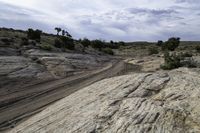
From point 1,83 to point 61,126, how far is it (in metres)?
14.9

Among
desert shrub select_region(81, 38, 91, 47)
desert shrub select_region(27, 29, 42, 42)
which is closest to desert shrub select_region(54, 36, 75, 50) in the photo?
desert shrub select_region(27, 29, 42, 42)

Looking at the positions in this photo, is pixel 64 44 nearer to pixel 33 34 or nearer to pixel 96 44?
pixel 33 34

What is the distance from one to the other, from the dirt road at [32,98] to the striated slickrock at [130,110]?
1482mm

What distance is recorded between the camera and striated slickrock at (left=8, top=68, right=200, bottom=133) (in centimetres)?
1667

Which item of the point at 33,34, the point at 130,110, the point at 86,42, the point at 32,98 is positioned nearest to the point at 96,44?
the point at 86,42

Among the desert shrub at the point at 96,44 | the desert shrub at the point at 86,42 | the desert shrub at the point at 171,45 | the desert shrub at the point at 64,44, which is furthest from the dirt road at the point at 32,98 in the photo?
the desert shrub at the point at 171,45

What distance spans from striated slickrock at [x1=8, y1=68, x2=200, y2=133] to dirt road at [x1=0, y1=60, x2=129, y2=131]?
1482 millimetres

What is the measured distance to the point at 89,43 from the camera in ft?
294

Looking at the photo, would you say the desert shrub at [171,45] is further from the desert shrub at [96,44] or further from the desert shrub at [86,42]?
the desert shrub at [86,42]

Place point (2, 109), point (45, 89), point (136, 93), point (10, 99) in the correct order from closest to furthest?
point (136, 93) → point (2, 109) → point (10, 99) → point (45, 89)

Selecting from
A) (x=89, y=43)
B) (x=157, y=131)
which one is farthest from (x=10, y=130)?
(x=89, y=43)

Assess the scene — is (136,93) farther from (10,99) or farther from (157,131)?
(10,99)

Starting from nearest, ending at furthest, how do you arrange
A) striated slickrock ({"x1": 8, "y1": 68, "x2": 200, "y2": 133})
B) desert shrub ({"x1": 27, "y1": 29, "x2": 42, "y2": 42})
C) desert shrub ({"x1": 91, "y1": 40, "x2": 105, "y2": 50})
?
striated slickrock ({"x1": 8, "y1": 68, "x2": 200, "y2": 133}), desert shrub ({"x1": 27, "y1": 29, "x2": 42, "y2": 42}), desert shrub ({"x1": 91, "y1": 40, "x2": 105, "y2": 50})

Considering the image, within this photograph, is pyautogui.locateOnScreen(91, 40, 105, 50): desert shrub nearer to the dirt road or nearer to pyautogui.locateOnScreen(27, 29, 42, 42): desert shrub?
pyautogui.locateOnScreen(27, 29, 42, 42): desert shrub
